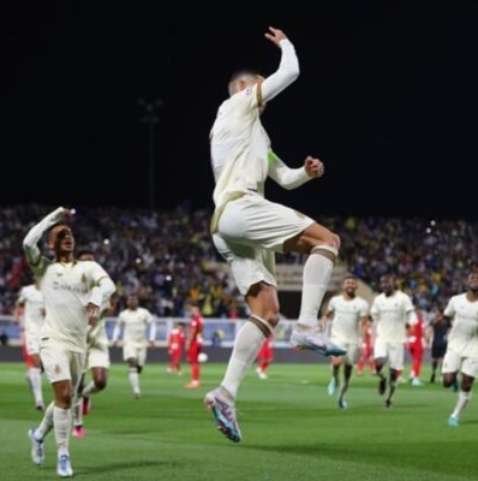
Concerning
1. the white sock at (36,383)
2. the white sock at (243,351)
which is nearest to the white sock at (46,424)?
the white sock at (243,351)

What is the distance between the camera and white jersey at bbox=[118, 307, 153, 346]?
31.0 m

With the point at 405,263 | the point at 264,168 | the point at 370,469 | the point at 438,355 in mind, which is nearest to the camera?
the point at 264,168

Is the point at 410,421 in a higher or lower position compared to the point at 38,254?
lower

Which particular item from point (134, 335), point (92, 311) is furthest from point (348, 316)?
point (92, 311)

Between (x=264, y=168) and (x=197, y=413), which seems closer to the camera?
(x=264, y=168)

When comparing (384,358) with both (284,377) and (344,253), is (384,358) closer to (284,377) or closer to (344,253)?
(284,377)

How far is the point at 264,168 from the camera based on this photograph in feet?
35.0

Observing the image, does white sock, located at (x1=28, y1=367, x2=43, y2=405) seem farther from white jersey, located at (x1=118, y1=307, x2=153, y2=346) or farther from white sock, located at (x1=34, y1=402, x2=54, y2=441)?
white sock, located at (x1=34, y1=402, x2=54, y2=441)

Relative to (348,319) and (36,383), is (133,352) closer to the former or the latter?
(348,319)

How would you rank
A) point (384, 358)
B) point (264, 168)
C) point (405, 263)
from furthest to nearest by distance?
point (405, 263), point (384, 358), point (264, 168)

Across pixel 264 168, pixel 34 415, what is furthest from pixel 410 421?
pixel 264 168

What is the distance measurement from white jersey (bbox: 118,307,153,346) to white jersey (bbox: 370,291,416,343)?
5.30m

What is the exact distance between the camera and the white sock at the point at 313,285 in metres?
10.3

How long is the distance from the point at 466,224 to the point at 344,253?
9.77 meters
